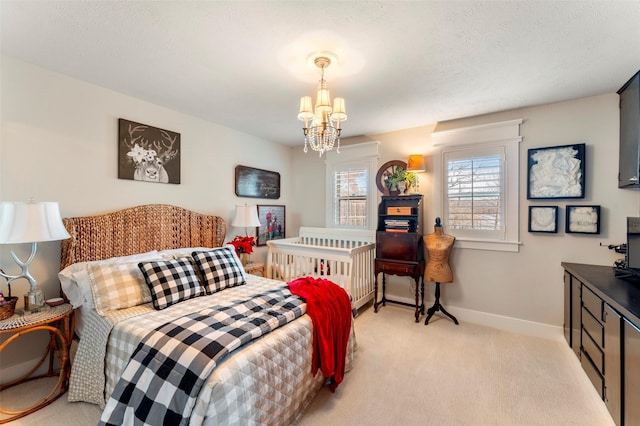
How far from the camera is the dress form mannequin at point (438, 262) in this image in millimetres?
3213

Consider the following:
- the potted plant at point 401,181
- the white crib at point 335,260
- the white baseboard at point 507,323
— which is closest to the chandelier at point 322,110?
the white crib at point 335,260

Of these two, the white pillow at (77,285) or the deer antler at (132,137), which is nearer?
the white pillow at (77,285)

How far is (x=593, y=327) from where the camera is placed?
1.97 m

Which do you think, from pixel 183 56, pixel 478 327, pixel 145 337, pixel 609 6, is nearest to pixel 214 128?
pixel 183 56

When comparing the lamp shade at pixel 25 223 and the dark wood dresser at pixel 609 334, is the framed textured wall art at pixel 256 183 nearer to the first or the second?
the lamp shade at pixel 25 223

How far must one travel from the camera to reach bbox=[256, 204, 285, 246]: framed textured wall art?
13.8 feet

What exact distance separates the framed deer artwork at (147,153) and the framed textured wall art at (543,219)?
3980 mm

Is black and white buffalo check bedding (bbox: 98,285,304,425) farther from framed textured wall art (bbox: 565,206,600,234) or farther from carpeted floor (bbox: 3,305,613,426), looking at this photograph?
framed textured wall art (bbox: 565,206,600,234)

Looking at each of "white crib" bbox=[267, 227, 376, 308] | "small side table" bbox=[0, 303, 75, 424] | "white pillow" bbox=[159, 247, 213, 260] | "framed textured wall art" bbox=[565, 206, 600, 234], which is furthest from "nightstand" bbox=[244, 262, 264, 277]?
"framed textured wall art" bbox=[565, 206, 600, 234]

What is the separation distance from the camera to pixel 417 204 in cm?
345

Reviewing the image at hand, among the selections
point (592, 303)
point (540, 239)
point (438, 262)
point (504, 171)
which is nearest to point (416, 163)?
point (504, 171)

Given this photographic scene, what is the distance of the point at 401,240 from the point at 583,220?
70.0 inches

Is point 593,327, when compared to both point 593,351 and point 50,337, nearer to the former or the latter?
point 593,351

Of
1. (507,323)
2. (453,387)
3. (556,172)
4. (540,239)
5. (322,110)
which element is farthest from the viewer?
(507,323)
